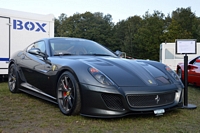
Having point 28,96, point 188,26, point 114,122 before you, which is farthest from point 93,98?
point 188,26

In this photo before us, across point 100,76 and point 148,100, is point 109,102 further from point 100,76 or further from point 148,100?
point 148,100

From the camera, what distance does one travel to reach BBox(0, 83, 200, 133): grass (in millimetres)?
2893

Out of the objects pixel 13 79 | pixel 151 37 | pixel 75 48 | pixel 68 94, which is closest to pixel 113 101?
pixel 68 94

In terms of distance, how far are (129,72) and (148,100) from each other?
0.50 metres

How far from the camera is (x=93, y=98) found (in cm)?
316

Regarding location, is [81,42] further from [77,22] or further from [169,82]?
[77,22]

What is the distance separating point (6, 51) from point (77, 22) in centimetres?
5865

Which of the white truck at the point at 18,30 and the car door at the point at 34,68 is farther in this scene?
the white truck at the point at 18,30

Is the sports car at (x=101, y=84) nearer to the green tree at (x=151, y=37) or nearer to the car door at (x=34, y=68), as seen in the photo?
the car door at (x=34, y=68)

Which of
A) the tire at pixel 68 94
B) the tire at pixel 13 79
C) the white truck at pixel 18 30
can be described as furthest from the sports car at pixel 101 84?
the white truck at pixel 18 30

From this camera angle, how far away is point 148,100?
3.23 meters

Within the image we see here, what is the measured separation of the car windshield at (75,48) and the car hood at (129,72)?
0.75 m

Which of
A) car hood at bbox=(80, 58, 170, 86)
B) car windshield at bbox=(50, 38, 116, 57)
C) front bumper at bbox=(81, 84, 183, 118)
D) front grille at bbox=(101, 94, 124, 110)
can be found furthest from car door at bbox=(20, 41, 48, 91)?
front grille at bbox=(101, 94, 124, 110)

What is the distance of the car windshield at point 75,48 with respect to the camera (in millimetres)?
4383
